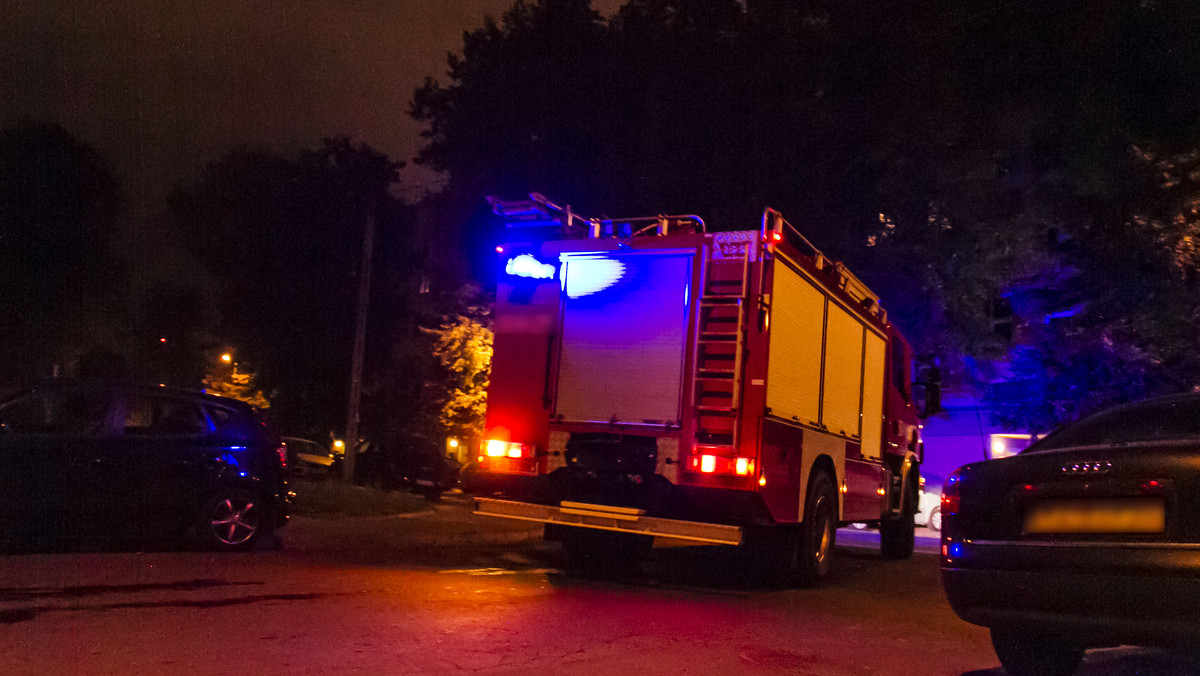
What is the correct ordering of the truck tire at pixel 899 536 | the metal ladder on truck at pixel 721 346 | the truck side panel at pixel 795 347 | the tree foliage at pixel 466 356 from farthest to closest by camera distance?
the tree foliage at pixel 466 356 → the truck tire at pixel 899 536 → the truck side panel at pixel 795 347 → the metal ladder on truck at pixel 721 346

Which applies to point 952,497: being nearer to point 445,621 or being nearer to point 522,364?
point 445,621

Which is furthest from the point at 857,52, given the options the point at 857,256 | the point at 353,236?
the point at 353,236

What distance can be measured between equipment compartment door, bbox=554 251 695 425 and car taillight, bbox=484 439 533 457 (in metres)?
0.47

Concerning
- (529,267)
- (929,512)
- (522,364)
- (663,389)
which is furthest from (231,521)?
(929,512)

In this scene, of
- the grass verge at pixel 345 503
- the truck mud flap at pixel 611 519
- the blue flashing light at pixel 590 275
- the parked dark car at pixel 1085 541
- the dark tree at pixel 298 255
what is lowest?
the grass verge at pixel 345 503

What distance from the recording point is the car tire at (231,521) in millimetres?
A: 9609

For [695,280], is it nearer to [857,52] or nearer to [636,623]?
[636,623]

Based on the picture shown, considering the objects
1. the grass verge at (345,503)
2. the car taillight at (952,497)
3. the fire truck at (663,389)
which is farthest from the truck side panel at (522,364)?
the grass verge at (345,503)

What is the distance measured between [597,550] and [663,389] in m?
2.31

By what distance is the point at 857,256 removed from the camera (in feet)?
63.0

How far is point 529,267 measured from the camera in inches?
360

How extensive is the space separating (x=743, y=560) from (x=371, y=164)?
26.4m

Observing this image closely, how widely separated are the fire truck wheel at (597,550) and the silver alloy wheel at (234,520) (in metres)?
3.19

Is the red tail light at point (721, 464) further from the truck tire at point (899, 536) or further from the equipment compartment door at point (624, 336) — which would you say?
the truck tire at point (899, 536)
